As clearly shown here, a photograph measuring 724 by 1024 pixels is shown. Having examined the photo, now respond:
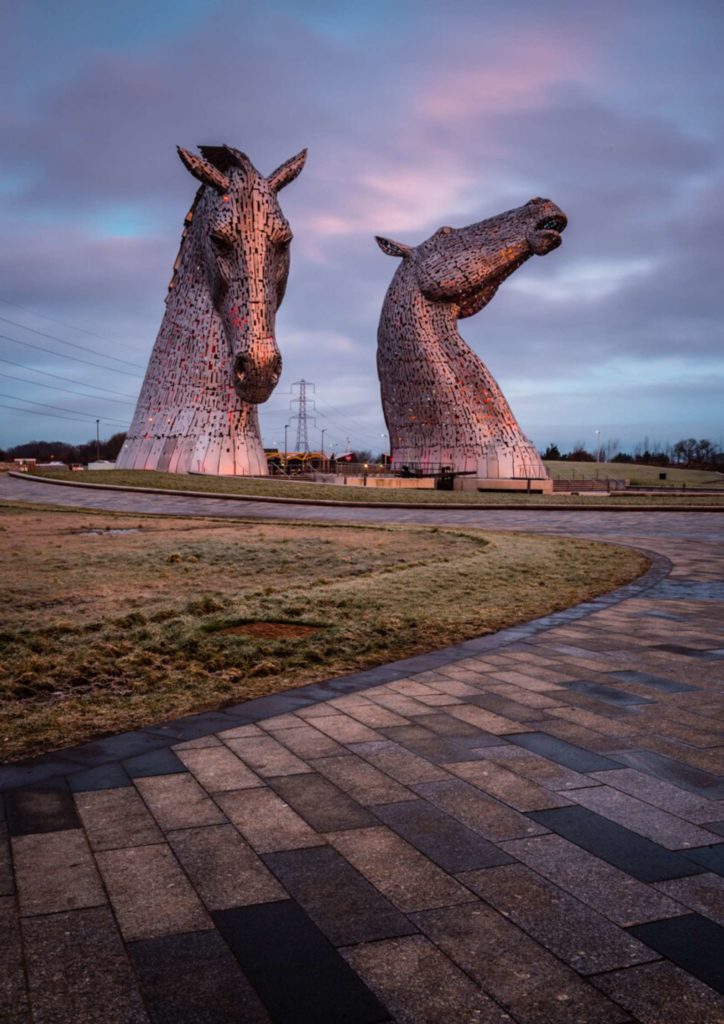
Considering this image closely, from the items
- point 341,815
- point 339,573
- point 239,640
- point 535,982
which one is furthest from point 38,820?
point 339,573

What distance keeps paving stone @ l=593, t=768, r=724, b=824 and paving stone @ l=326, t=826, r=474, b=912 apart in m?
1.13

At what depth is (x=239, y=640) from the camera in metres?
6.33

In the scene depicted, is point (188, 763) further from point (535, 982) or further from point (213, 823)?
point (535, 982)

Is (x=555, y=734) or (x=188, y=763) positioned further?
(x=555, y=734)

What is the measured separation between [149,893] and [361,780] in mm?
1186

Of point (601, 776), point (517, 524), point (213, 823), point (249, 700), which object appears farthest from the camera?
point (517, 524)

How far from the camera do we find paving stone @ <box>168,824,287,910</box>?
8.41 feet

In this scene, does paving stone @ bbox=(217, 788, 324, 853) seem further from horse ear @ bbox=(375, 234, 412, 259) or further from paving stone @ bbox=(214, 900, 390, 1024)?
horse ear @ bbox=(375, 234, 412, 259)

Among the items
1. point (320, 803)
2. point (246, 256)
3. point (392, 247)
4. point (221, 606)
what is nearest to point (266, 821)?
point (320, 803)

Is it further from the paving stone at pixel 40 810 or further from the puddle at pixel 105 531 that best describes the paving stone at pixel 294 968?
the puddle at pixel 105 531

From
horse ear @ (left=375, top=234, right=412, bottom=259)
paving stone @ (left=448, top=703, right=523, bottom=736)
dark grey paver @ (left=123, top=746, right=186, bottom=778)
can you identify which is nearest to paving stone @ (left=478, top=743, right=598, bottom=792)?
paving stone @ (left=448, top=703, right=523, bottom=736)

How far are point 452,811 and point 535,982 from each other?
43.0 inches

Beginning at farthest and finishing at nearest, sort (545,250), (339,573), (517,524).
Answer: (545,250), (517,524), (339,573)

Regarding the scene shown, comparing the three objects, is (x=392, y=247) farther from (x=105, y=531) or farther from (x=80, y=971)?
(x=80, y=971)
